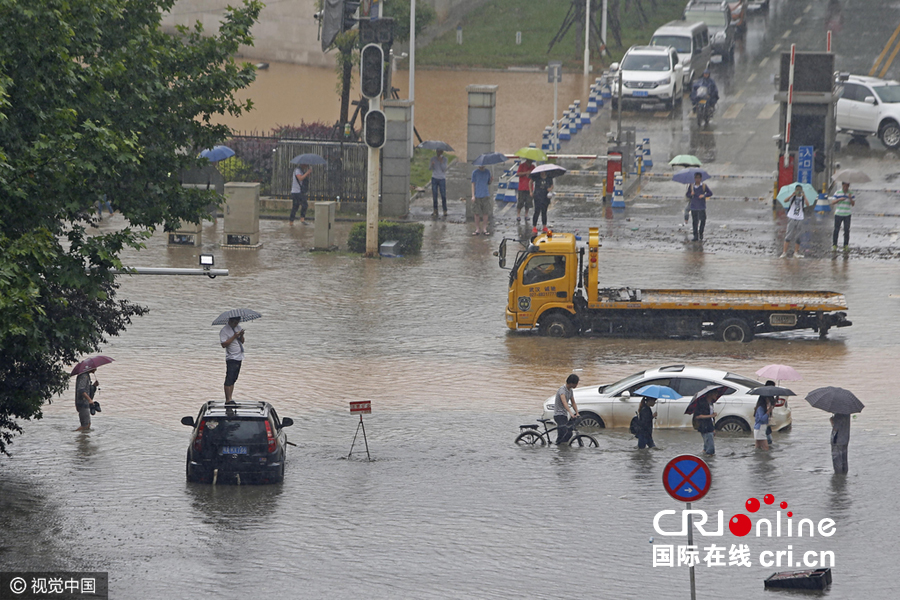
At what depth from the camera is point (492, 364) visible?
23047 millimetres

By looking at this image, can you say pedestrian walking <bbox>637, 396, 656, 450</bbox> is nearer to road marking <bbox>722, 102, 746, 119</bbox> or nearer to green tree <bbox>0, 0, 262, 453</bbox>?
green tree <bbox>0, 0, 262, 453</bbox>

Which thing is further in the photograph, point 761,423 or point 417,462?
point 761,423

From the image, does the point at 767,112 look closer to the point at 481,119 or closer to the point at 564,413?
the point at 481,119

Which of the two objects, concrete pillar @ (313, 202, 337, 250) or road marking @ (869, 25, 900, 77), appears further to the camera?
road marking @ (869, 25, 900, 77)

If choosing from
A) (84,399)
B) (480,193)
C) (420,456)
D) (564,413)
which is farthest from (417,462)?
(480,193)

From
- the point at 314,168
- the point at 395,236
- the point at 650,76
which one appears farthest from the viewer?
the point at 650,76

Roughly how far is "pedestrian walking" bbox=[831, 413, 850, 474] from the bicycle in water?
3426 millimetres

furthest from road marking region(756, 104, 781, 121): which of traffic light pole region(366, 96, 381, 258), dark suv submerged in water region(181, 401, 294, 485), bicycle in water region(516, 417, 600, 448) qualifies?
dark suv submerged in water region(181, 401, 294, 485)

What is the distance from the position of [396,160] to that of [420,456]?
18.7 metres

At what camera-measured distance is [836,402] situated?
17125mm

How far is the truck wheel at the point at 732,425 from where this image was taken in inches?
775

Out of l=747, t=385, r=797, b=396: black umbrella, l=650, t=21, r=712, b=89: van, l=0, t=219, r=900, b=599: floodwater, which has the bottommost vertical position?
l=0, t=219, r=900, b=599: floodwater

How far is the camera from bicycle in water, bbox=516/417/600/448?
1877cm

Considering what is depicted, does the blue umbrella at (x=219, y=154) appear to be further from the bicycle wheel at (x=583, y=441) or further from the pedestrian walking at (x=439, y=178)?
the bicycle wheel at (x=583, y=441)
